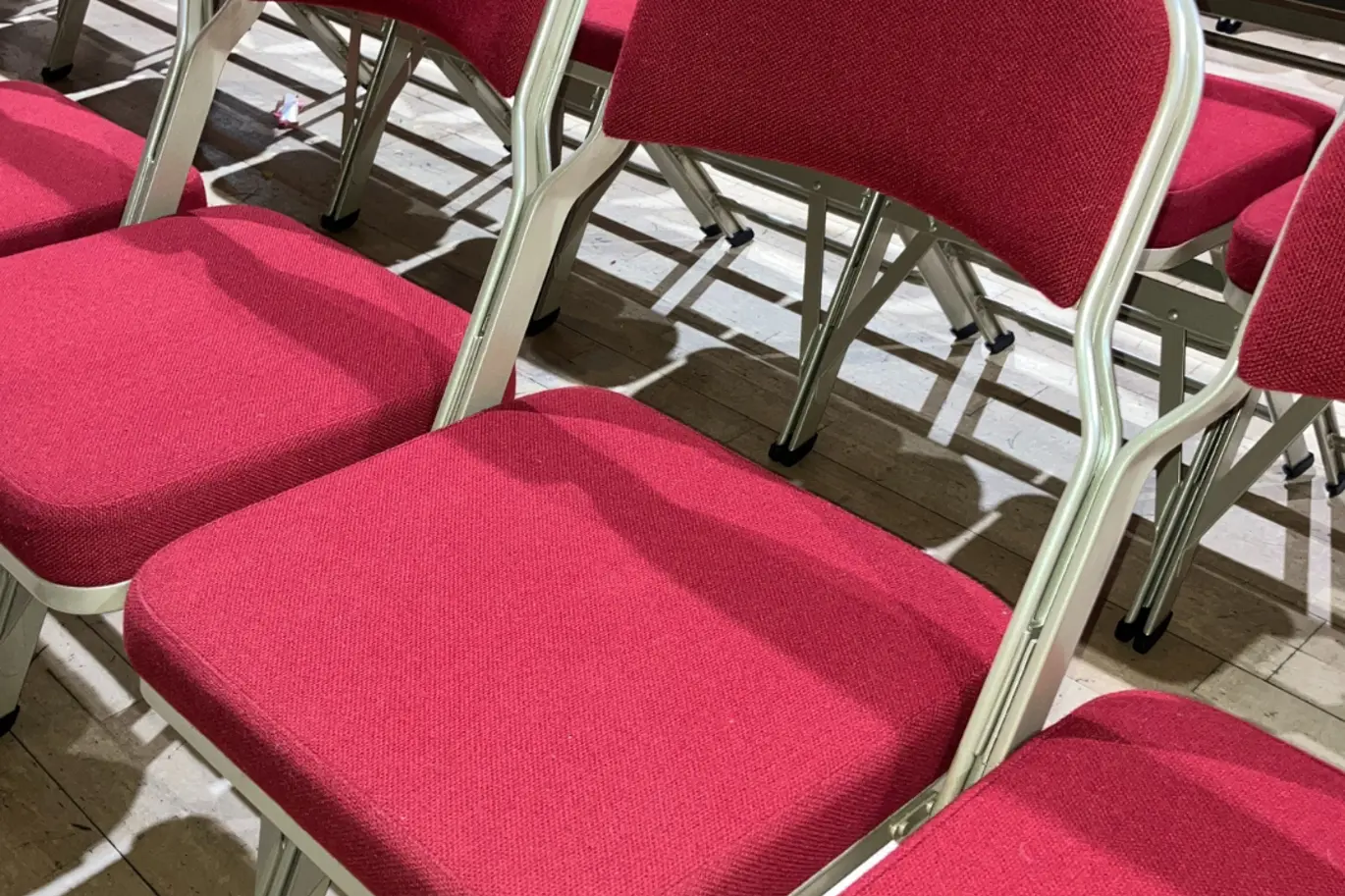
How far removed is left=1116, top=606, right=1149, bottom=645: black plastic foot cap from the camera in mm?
1588

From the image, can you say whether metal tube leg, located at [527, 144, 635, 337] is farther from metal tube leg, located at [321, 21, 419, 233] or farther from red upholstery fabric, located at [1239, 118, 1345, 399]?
red upholstery fabric, located at [1239, 118, 1345, 399]

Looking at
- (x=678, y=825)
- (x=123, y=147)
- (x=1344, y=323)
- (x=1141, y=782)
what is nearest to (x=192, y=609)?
(x=678, y=825)

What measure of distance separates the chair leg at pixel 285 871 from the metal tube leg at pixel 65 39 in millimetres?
2767

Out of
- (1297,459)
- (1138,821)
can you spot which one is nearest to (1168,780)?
(1138,821)

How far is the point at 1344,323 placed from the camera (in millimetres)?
744

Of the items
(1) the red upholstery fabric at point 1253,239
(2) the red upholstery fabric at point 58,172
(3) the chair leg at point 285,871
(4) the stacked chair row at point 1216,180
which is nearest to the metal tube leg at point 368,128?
(2) the red upholstery fabric at point 58,172

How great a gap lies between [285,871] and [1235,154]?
3.83 ft

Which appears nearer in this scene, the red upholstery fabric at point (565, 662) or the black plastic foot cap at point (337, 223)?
the red upholstery fabric at point (565, 662)

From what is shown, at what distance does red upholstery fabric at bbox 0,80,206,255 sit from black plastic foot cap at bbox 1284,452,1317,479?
1573 millimetres

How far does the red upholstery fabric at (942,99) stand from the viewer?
780 millimetres

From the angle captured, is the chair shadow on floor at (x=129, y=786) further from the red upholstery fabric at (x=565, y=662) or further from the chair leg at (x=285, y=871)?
the red upholstery fabric at (x=565, y=662)

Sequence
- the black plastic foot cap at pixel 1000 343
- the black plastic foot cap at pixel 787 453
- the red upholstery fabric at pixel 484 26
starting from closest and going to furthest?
the red upholstery fabric at pixel 484 26
the black plastic foot cap at pixel 787 453
the black plastic foot cap at pixel 1000 343

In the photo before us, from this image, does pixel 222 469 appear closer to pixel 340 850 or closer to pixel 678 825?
pixel 340 850

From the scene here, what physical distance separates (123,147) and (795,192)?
102 centimetres
